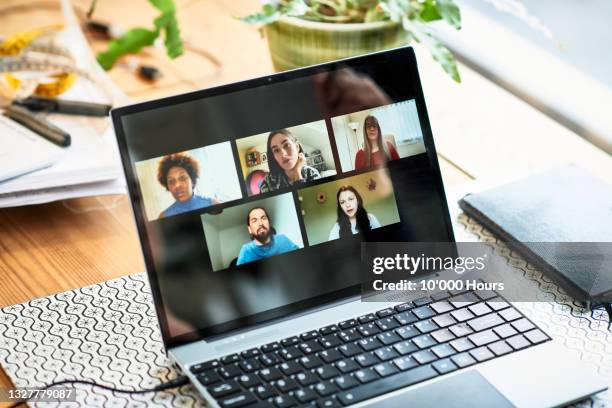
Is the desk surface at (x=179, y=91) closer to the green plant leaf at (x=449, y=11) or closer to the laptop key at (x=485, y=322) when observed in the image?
the green plant leaf at (x=449, y=11)

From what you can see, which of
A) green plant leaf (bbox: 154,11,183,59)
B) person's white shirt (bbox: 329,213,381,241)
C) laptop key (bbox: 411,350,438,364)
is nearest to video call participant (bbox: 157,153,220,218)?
person's white shirt (bbox: 329,213,381,241)

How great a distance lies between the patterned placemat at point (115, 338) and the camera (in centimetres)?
72

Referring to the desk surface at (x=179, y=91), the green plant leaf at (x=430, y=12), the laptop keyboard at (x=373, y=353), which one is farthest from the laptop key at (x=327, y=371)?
the green plant leaf at (x=430, y=12)

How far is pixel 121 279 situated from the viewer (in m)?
0.86

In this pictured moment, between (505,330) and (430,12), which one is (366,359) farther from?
(430,12)

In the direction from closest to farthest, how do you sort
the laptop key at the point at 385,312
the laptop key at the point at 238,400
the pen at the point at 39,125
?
1. the laptop key at the point at 238,400
2. the laptop key at the point at 385,312
3. the pen at the point at 39,125

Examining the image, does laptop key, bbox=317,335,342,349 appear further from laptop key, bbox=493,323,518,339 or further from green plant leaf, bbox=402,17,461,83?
green plant leaf, bbox=402,17,461,83

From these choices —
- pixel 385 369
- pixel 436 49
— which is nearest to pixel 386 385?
pixel 385 369

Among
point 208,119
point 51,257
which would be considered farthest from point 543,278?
point 51,257

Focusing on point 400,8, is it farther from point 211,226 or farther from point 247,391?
point 247,391

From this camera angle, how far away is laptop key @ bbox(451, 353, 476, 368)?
28.1 inches

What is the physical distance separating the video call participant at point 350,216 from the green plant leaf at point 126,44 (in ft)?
1.79

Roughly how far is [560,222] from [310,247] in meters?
0.29

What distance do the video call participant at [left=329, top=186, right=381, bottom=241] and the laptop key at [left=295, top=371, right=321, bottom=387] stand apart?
15 cm
